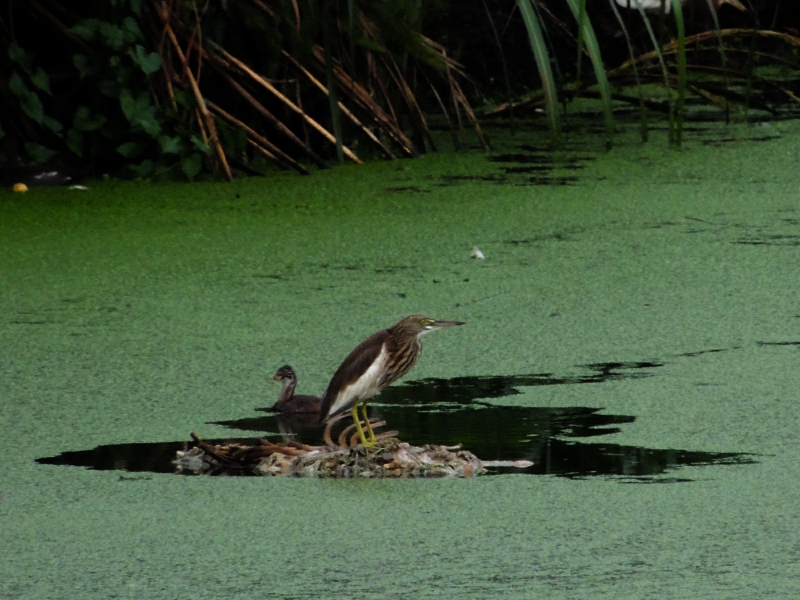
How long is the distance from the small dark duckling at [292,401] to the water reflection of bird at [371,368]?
0.04m

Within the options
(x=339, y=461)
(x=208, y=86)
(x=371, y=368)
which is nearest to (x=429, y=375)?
(x=371, y=368)

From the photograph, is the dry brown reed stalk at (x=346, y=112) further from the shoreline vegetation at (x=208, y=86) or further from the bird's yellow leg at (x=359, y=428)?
the bird's yellow leg at (x=359, y=428)

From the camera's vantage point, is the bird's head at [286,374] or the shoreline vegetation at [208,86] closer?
the bird's head at [286,374]

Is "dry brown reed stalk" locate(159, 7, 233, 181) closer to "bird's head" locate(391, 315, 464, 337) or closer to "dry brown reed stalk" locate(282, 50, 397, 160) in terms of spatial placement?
"dry brown reed stalk" locate(282, 50, 397, 160)

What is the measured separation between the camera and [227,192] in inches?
171

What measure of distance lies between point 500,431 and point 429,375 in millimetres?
368

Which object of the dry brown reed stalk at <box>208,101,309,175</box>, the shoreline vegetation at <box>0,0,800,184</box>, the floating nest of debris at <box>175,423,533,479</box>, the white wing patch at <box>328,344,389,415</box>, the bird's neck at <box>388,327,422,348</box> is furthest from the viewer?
the dry brown reed stalk at <box>208,101,309,175</box>

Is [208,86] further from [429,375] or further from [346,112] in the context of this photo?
[429,375]

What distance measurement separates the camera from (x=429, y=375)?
2730 mm

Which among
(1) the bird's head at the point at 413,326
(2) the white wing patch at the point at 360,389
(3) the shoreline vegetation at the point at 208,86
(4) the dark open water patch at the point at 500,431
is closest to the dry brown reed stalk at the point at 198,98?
(3) the shoreline vegetation at the point at 208,86

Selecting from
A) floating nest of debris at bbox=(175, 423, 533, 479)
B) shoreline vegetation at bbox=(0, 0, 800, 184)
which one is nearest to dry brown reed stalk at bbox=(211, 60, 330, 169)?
shoreline vegetation at bbox=(0, 0, 800, 184)

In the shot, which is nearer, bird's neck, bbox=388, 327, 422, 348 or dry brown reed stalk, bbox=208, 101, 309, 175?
bird's neck, bbox=388, 327, 422, 348

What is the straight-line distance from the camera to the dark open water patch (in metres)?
2.20

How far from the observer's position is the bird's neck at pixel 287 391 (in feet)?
8.20
